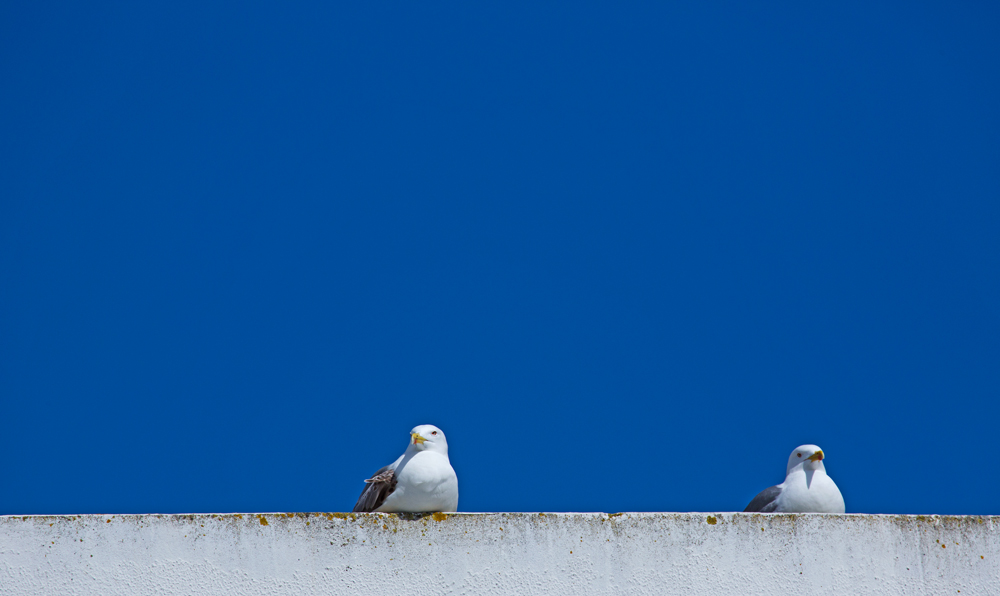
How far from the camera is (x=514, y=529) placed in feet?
16.7

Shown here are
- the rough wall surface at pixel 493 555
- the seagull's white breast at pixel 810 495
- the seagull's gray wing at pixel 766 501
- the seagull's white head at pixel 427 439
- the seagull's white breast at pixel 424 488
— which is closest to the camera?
the rough wall surface at pixel 493 555

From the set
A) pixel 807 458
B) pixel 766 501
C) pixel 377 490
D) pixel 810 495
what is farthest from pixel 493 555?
pixel 807 458

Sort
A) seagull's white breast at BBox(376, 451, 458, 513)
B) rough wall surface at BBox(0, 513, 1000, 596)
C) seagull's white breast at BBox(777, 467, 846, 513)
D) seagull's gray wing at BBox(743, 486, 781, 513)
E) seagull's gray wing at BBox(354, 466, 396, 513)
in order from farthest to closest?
seagull's gray wing at BBox(743, 486, 781, 513), seagull's white breast at BBox(777, 467, 846, 513), seagull's gray wing at BBox(354, 466, 396, 513), seagull's white breast at BBox(376, 451, 458, 513), rough wall surface at BBox(0, 513, 1000, 596)

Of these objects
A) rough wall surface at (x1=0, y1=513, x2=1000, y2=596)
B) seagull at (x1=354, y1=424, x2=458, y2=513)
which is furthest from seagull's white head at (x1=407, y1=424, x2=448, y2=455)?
rough wall surface at (x1=0, y1=513, x2=1000, y2=596)

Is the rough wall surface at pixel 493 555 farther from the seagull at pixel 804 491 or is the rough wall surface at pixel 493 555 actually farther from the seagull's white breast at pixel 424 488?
the seagull at pixel 804 491

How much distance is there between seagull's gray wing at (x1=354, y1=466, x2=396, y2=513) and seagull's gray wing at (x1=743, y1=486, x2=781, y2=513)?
2892 millimetres

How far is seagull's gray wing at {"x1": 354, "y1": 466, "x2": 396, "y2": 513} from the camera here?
5.73m

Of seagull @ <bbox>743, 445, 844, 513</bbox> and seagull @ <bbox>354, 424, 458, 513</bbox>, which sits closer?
seagull @ <bbox>354, 424, 458, 513</bbox>

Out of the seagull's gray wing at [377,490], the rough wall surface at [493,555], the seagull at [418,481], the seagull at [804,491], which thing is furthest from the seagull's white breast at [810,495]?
the seagull's gray wing at [377,490]

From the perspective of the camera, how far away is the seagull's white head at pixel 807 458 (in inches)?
269

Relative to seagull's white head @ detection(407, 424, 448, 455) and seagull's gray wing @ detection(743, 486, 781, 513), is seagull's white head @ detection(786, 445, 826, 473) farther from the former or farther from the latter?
seagull's white head @ detection(407, 424, 448, 455)

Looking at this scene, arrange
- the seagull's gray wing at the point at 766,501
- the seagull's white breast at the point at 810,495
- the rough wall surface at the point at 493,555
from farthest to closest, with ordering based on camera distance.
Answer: the seagull's gray wing at the point at 766,501, the seagull's white breast at the point at 810,495, the rough wall surface at the point at 493,555

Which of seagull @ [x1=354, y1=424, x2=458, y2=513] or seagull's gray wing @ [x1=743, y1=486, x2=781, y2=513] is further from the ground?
seagull's gray wing @ [x1=743, y1=486, x2=781, y2=513]

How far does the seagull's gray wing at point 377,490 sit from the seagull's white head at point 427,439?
239mm
